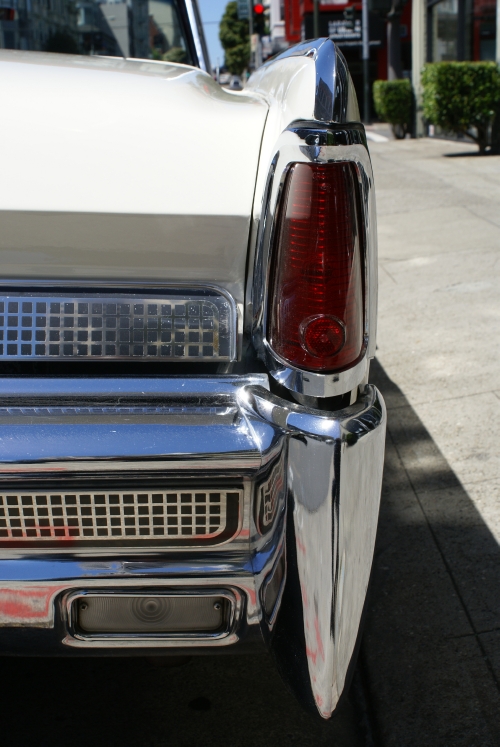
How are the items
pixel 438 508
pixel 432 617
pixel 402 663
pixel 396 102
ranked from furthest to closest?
pixel 396 102 < pixel 438 508 < pixel 432 617 < pixel 402 663

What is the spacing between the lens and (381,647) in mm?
2467

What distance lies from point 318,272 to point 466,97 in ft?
48.8

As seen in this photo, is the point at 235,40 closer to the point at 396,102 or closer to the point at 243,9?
the point at 243,9

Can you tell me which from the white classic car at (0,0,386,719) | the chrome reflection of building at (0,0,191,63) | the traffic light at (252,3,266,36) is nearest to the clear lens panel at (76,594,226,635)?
the white classic car at (0,0,386,719)

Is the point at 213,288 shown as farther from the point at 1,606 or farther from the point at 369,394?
the point at 1,606

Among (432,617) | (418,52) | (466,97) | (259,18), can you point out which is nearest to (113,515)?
(432,617)

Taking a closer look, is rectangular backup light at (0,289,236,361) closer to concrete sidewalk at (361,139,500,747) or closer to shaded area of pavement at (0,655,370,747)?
shaded area of pavement at (0,655,370,747)

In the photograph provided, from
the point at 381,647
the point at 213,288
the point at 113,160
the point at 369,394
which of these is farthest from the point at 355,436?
the point at 381,647

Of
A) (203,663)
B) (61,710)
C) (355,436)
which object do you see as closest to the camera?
(355,436)

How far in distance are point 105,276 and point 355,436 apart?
0.61 meters

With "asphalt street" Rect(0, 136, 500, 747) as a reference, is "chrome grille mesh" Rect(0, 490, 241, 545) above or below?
above

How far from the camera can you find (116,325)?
1679 mm

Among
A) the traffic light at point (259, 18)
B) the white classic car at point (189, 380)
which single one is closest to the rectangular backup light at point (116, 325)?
the white classic car at point (189, 380)

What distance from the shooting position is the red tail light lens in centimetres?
158
